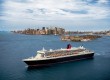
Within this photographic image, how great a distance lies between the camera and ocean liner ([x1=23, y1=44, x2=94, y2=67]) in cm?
3975

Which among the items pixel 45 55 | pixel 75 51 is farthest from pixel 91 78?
pixel 75 51

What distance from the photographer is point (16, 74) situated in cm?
3347

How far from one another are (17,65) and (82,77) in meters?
13.2

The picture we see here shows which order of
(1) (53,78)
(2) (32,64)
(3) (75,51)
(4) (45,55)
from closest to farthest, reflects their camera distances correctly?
(1) (53,78) < (2) (32,64) < (4) (45,55) < (3) (75,51)

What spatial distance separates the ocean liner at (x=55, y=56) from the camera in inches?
1565

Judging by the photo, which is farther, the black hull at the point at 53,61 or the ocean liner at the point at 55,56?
the ocean liner at the point at 55,56

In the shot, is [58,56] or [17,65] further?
[58,56]

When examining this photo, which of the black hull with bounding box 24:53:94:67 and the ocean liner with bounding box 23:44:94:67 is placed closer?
the black hull with bounding box 24:53:94:67

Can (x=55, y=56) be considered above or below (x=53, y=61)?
above

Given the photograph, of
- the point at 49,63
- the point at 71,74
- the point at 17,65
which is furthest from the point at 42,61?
the point at 71,74

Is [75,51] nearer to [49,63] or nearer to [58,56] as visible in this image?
[58,56]

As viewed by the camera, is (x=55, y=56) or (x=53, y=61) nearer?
(x=53, y=61)

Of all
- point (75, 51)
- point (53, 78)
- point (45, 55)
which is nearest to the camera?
point (53, 78)

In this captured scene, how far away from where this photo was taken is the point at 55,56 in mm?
43594
